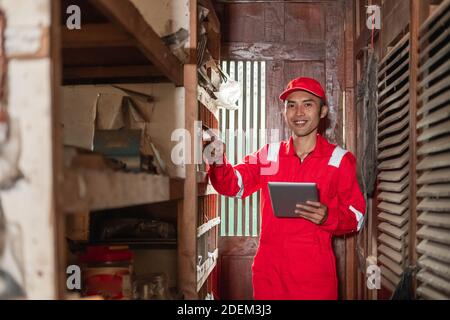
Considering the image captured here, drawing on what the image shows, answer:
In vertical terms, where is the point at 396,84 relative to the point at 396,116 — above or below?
above

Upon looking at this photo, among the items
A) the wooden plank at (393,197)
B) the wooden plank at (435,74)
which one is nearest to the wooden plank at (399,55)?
the wooden plank at (435,74)

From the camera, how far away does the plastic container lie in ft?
5.19

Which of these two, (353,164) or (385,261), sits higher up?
(353,164)

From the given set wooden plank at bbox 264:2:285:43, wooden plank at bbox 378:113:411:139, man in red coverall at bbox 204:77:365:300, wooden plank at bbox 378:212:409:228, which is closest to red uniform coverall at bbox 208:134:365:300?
man in red coverall at bbox 204:77:365:300

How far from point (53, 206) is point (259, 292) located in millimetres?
1926

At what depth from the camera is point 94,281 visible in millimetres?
1586

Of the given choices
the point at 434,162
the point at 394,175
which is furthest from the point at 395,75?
the point at 434,162

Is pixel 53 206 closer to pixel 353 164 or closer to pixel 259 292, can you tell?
pixel 259 292

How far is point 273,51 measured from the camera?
3344mm

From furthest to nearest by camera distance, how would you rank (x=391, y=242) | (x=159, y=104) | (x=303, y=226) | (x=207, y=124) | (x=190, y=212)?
(x=207, y=124) → (x=303, y=226) → (x=391, y=242) → (x=159, y=104) → (x=190, y=212)

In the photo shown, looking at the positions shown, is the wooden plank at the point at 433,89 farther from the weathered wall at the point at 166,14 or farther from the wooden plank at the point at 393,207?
the weathered wall at the point at 166,14

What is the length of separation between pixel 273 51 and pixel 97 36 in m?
2.14

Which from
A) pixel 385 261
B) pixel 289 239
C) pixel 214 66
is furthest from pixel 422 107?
pixel 214 66

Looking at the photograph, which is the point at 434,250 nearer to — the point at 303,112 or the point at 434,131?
the point at 434,131
